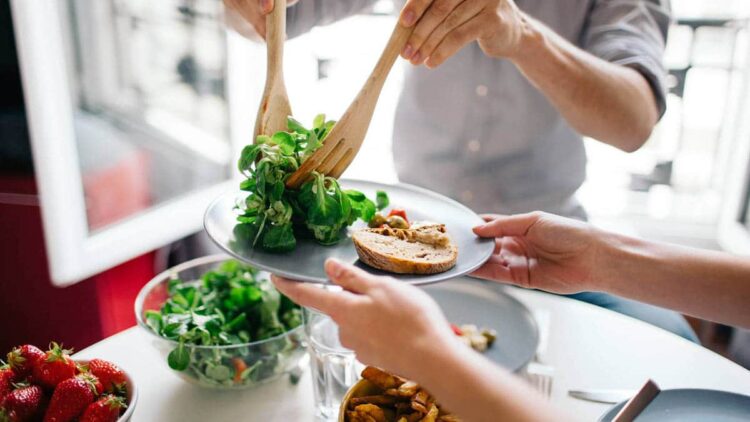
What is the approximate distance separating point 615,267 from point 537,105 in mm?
673

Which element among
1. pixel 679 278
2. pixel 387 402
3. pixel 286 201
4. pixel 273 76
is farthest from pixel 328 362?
pixel 679 278

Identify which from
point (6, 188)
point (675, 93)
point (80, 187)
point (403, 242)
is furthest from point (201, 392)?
point (675, 93)

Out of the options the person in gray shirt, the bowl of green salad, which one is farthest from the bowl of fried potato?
the person in gray shirt

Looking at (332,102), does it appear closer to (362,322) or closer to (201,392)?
(201,392)

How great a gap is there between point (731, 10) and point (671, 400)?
260 cm

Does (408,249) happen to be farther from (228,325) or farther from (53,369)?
(53,369)

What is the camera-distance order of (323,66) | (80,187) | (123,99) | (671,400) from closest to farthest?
(671,400) → (80,187) → (123,99) → (323,66)

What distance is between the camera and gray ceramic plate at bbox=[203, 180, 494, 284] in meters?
0.84

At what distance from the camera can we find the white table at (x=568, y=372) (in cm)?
98

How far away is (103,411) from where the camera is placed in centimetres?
81

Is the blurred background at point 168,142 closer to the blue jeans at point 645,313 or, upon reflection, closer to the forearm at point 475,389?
the blue jeans at point 645,313

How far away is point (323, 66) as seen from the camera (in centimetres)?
310

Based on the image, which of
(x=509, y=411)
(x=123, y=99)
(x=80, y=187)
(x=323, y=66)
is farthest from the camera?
(x=323, y=66)

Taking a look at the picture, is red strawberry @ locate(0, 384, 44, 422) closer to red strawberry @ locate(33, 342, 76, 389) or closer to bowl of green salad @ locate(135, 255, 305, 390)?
red strawberry @ locate(33, 342, 76, 389)
